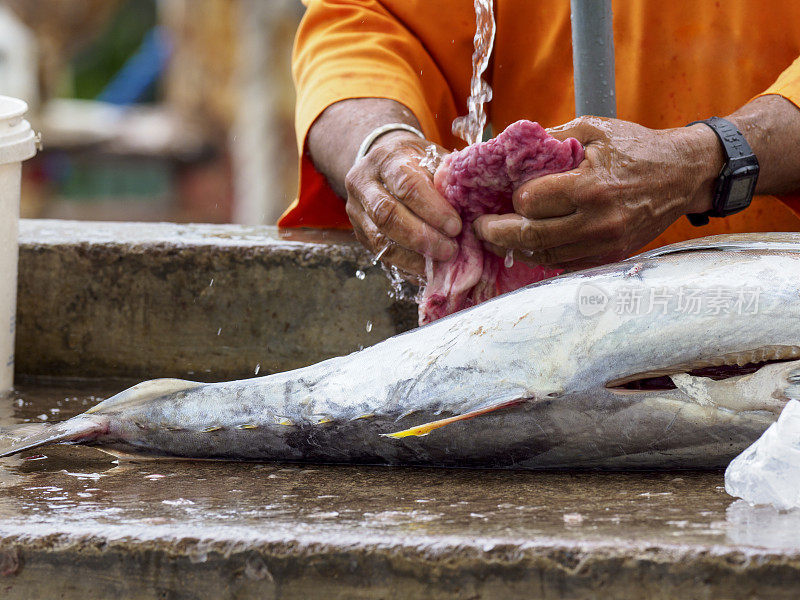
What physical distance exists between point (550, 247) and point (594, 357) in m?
0.39

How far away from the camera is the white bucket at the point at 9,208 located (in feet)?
9.39

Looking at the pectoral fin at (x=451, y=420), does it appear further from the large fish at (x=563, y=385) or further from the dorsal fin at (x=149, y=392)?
the dorsal fin at (x=149, y=392)

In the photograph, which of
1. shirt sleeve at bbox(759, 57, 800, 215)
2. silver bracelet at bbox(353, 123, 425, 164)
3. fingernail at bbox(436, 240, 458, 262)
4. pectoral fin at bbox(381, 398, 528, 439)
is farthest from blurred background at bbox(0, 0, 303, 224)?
pectoral fin at bbox(381, 398, 528, 439)

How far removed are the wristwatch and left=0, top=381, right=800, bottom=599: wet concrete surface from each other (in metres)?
0.74

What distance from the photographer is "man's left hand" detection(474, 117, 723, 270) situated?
2178 mm

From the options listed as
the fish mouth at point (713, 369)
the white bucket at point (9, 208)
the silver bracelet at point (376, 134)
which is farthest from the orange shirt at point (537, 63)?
the fish mouth at point (713, 369)

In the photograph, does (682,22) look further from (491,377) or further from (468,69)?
(491,377)

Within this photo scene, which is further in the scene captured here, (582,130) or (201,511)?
(582,130)

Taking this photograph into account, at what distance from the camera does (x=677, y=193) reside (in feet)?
7.58

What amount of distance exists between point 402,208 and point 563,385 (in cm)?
64

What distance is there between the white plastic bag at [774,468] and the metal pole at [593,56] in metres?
0.97

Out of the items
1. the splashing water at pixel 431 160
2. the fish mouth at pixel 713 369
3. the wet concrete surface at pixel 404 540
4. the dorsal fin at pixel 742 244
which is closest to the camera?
the wet concrete surface at pixel 404 540

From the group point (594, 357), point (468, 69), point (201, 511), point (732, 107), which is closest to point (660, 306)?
point (594, 357)

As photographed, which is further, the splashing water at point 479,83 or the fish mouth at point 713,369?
the splashing water at point 479,83
